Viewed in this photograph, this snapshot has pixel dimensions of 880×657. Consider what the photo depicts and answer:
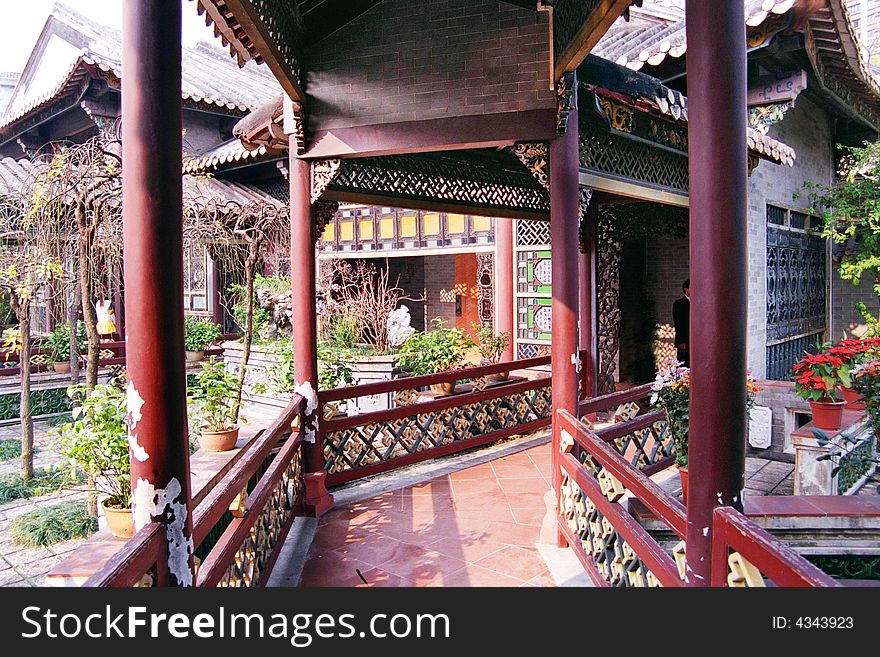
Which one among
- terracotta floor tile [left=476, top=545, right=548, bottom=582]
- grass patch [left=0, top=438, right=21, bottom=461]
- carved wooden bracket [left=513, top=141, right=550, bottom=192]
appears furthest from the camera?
grass patch [left=0, top=438, right=21, bottom=461]

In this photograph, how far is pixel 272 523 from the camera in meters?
3.81

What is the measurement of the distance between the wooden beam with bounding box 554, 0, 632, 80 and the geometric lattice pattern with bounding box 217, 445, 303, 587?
298 centimetres

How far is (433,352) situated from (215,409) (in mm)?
2947

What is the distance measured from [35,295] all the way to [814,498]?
7.96 meters

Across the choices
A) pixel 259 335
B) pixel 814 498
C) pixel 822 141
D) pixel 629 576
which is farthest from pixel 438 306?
pixel 629 576

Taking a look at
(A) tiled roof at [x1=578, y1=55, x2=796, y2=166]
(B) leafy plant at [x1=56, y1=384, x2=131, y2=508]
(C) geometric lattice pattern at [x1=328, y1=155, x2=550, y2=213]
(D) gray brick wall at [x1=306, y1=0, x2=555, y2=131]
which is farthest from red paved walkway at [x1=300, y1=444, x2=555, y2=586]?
(A) tiled roof at [x1=578, y1=55, x2=796, y2=166]

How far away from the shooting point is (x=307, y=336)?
4.97 meters

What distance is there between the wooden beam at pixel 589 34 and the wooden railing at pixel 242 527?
2.69m

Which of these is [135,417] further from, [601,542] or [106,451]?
[601,542]

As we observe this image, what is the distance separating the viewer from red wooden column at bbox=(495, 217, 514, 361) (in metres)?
8.65

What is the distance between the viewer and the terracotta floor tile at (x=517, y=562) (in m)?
3.86

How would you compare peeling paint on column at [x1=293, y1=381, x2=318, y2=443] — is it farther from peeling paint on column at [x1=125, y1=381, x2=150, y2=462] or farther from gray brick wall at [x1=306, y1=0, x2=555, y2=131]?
peeling paint on column at [x1=125, y1=381, x2=150, y2=462]

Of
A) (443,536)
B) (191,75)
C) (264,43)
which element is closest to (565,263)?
(443,536)
